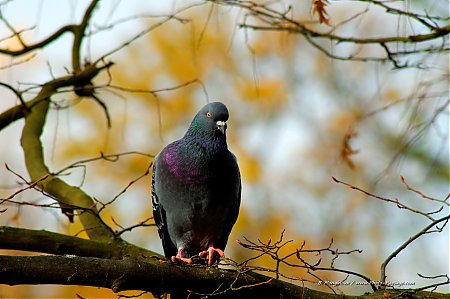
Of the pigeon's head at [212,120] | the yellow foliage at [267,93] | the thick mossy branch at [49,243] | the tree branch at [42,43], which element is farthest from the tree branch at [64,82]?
the yellow foliage at [267,93]

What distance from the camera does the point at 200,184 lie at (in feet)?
16.1

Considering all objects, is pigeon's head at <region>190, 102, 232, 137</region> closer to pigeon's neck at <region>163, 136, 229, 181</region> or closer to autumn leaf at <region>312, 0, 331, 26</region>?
pigeon's neck at <region>163, 136, 229, 181</region>

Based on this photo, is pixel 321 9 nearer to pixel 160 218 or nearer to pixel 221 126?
pixel 221 126

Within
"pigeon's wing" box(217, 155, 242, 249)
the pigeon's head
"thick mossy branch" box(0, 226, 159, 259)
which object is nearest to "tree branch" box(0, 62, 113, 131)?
the pigeon's head

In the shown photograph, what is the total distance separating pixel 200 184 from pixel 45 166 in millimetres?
1174

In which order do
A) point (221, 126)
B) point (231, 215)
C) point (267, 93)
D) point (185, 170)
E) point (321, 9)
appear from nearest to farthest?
point (321, 9), point (221, 126), point (185, 170), point (231, 215), point (267, 93)

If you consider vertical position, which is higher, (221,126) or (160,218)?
(221,126)

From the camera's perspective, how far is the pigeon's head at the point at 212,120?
484cm

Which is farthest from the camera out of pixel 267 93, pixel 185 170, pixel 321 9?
pixel 267 93

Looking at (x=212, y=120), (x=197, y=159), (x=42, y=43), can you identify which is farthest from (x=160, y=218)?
(x=42, y=43)

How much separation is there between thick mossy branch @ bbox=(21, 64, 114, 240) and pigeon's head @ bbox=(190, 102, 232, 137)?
3.16ft

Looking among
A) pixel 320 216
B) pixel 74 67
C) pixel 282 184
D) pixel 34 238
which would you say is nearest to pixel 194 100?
pixel 282 184

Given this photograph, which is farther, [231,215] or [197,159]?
[231,215]

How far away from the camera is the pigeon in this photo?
4895mm
